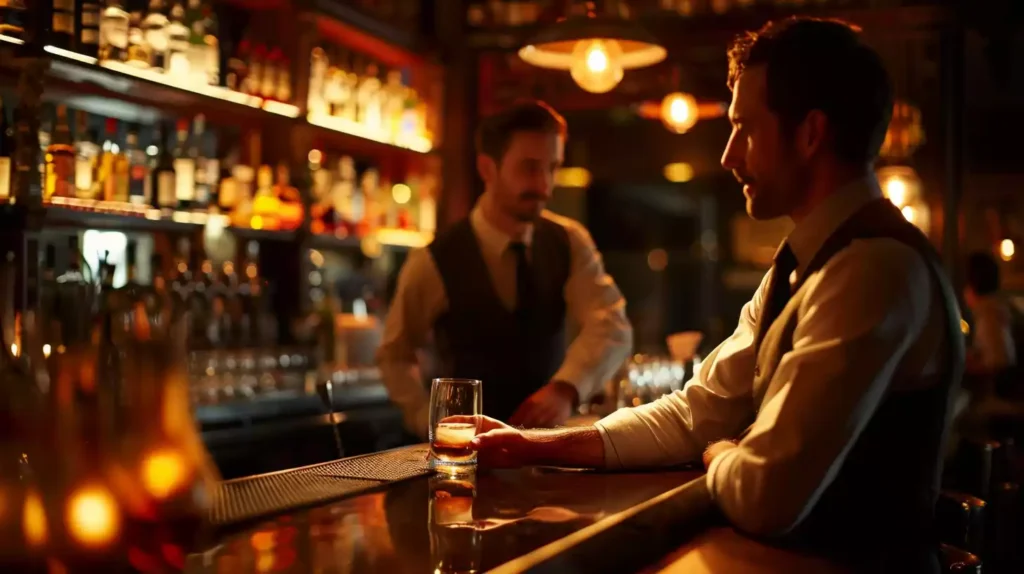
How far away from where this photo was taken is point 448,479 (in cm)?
168

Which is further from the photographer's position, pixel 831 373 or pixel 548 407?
pixel 548 407

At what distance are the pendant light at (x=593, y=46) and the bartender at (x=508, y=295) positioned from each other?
193mm

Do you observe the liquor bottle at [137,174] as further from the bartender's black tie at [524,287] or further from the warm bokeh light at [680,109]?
the warm bokeh light at [680,109]

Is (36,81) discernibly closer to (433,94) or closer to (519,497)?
(519,497)

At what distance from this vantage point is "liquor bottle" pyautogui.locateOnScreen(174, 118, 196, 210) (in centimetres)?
363

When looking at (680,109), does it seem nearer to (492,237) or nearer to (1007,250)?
(492,237)

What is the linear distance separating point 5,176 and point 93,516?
7.60ft

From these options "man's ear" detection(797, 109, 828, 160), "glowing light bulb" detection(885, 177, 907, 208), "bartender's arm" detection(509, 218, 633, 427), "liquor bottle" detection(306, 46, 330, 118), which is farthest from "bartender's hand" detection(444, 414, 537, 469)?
"glowing light bulb" detection(885, 177, 907, 208)

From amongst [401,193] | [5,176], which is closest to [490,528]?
[5,176]

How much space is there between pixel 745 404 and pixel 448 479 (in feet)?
1.84

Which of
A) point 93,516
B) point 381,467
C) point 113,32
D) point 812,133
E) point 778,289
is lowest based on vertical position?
point 381,467

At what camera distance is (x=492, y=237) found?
131 inches

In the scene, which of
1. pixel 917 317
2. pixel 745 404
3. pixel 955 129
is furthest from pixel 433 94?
pixel 917 317

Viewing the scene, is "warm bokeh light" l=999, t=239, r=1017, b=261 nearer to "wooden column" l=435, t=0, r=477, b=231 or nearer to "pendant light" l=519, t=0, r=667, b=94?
"wooden column" l=435, t=0, r=477, b=231
